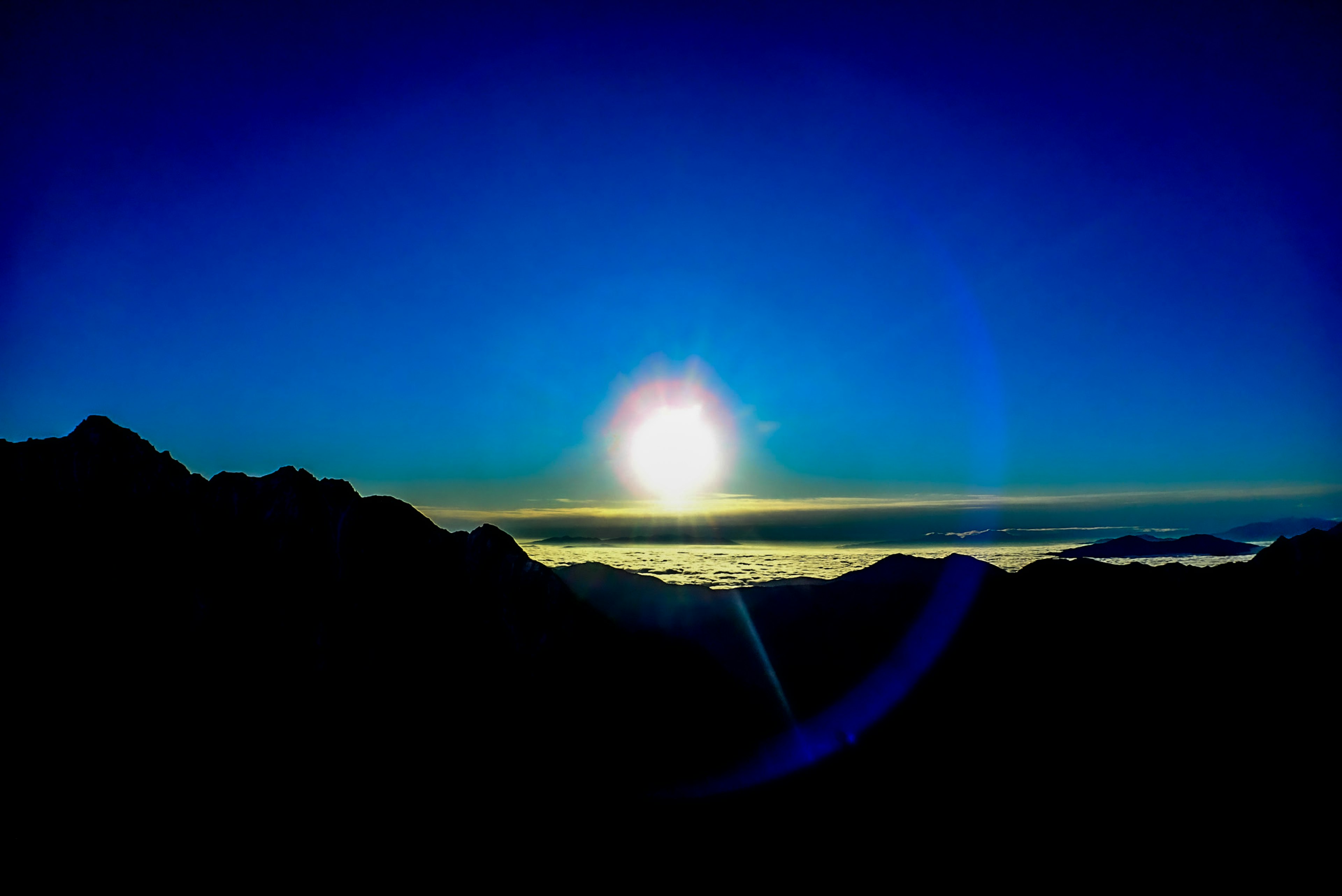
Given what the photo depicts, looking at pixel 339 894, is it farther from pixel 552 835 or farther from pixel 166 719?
pixel 166 719

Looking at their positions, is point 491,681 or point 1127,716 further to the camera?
point 1127,716

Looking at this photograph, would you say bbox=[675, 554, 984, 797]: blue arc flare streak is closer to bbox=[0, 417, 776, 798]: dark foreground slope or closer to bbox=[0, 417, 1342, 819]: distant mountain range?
bbox=[0, 417, 1342, 819]: distant mountain range

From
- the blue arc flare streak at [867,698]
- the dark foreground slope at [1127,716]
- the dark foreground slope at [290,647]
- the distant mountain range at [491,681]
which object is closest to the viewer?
the dark foreground slope at [290,647]

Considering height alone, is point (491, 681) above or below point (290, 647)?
below

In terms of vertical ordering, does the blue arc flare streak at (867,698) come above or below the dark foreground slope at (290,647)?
below

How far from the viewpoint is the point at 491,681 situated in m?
59.1

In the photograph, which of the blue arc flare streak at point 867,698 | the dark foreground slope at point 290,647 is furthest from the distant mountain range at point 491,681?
the blue arc flare streak at point 867,698

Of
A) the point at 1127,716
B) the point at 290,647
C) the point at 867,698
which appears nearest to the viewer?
the point at 290,647

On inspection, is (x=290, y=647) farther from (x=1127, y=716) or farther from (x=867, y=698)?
(x=1127, y=716)

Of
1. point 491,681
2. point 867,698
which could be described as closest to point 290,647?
point 491,681

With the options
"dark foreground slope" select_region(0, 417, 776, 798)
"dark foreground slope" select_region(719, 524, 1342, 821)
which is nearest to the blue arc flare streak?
"dark foreground slope" select_region(719, 524, 1342, 821)

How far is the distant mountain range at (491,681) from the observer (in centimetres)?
4409

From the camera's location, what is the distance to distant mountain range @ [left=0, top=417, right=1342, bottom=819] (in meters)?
44.1

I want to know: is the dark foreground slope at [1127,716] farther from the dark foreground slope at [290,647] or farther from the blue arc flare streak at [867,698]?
the dark foreground slope at [290,647]
